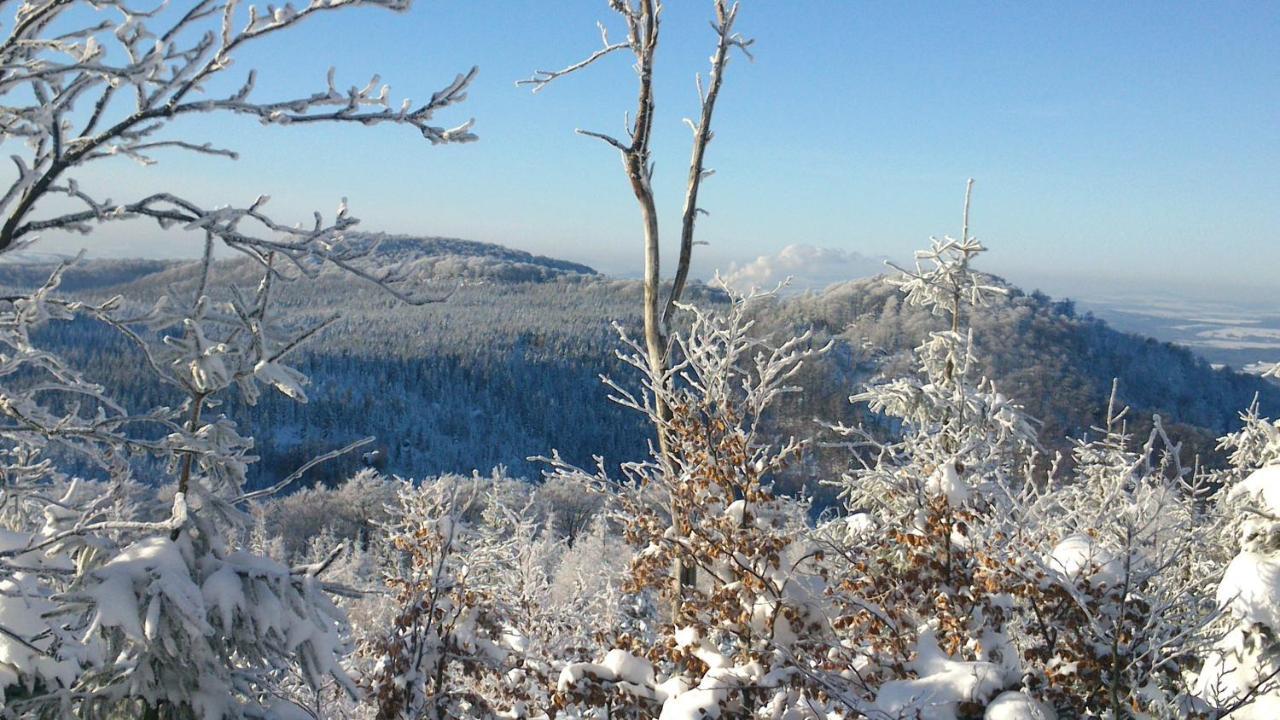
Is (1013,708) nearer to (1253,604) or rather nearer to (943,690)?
(943,690)

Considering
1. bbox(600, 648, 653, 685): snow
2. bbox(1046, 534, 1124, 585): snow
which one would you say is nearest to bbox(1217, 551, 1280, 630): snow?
bbox(1046, 534, 1124, 585): snow

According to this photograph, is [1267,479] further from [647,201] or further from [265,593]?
[265,593]

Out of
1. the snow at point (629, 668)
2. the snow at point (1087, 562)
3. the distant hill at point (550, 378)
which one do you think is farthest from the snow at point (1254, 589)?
the distant hill at point (550, 378)

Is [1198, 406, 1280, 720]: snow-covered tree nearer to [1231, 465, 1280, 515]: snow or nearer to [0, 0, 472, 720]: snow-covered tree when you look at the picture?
[1231, 465, 1280, 515]: snow

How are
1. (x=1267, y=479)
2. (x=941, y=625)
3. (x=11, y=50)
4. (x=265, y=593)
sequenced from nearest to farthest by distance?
(x=11, y=50) → (x=265, y=593) → (x=941, y=625) → (x=1267, y=479)

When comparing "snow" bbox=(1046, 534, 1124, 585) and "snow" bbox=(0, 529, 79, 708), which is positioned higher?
"snow" bbox=(1046, 534, 1124, 585)

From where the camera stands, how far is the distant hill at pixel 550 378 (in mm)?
107250

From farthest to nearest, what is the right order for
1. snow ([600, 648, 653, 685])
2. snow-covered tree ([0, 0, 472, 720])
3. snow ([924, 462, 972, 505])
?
snow ([600, 648, 653, 685])
snow ([924, 462, 972, 505])
snow-covered tree ([0, 0, 472, 720])

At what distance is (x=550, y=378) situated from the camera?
141m

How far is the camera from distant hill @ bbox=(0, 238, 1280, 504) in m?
107

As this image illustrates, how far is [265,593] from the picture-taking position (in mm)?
3844

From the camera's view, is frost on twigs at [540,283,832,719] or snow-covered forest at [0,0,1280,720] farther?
frost on twigs at [540,283,832,719]

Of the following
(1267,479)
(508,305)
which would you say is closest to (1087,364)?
(508,305)

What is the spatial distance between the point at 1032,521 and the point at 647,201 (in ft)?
14.9
